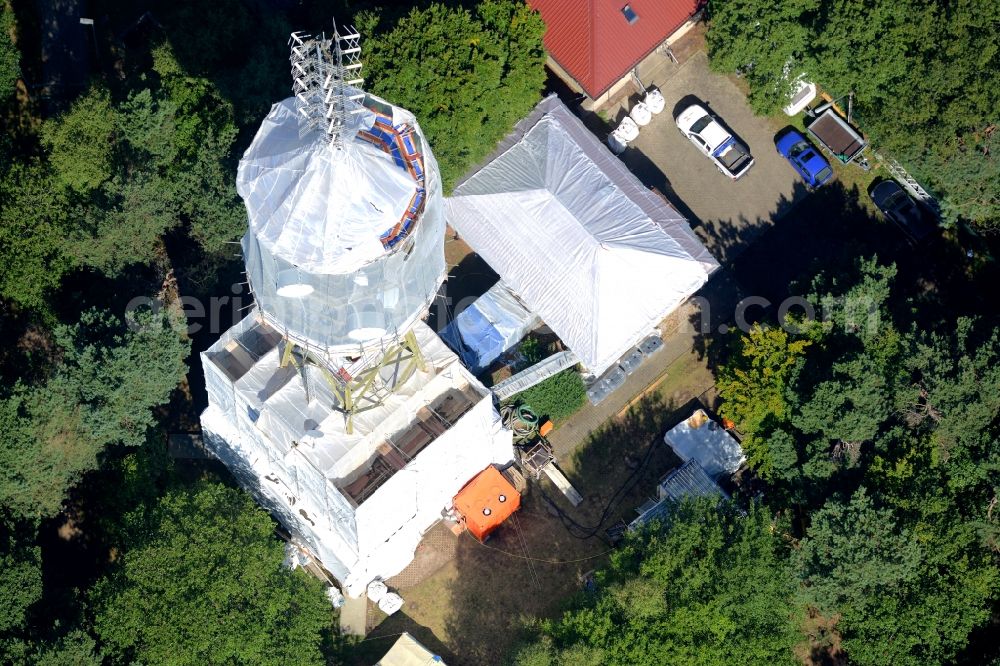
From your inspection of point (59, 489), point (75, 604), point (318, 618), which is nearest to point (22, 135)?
point (59, 489)

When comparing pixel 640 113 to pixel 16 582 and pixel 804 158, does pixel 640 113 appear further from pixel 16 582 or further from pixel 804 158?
pixel 16 582

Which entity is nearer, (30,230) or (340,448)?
(340,448)

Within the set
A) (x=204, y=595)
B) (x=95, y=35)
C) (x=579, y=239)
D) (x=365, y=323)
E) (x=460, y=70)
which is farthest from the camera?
(x=95, y=35)

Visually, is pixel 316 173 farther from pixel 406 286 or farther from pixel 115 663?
pixel 115 663

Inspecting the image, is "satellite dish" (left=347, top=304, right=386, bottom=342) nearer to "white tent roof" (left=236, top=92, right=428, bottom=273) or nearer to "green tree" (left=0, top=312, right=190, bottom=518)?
"white tent roof" (left=236, top=92, right=428, bottom=273)

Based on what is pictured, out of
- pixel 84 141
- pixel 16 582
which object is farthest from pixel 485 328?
pixel 16 582

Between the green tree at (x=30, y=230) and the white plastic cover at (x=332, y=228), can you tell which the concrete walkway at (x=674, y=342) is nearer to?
the white plastic cover at (x=332, y=228)
